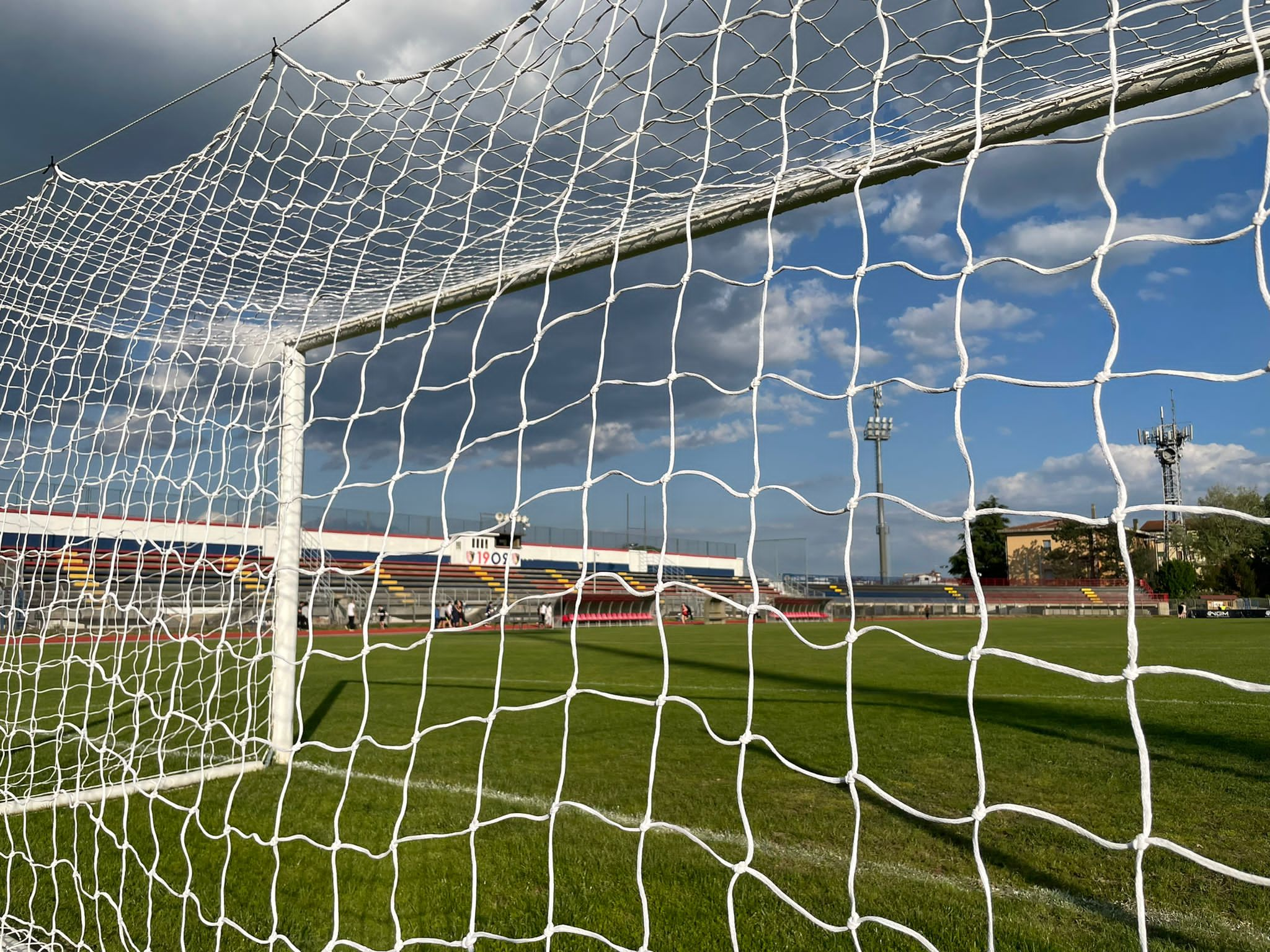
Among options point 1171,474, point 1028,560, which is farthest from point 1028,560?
point 1171,474

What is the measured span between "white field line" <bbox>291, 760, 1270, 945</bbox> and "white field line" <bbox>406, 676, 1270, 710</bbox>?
345cm

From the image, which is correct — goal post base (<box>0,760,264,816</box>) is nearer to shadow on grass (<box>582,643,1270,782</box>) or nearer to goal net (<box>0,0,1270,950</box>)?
goal net (<box>0,0,1270,950</box>)

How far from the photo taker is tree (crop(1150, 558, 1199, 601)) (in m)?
38.2

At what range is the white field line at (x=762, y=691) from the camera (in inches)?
255

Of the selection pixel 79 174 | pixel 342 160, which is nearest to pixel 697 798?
pixel 342 160

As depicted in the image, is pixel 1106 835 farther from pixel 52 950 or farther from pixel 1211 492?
pixel 1211 492

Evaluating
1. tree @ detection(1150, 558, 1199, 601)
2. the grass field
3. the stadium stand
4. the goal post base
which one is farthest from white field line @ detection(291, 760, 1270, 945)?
tree @ detection(1150, 558, 1199, 601)

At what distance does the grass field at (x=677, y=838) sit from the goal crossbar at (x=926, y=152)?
1.44 metres

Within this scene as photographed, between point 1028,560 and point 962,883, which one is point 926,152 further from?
point 1028,560

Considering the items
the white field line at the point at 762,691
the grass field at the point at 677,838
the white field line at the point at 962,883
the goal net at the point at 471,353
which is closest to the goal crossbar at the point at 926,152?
the goal net at the point at 471,353

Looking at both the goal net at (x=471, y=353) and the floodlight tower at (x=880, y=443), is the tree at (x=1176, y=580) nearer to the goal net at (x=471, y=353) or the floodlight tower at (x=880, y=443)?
the floodlight tower at (x=880, y=443)

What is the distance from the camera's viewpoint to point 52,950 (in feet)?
8.45

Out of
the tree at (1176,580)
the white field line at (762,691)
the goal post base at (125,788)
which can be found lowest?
the goal post base at (125,788)

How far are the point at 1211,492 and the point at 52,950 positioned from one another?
182 feet
